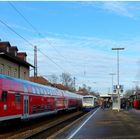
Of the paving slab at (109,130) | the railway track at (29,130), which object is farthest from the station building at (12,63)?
the paving slab at (109,130)

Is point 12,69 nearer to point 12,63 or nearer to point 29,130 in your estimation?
point 12,63

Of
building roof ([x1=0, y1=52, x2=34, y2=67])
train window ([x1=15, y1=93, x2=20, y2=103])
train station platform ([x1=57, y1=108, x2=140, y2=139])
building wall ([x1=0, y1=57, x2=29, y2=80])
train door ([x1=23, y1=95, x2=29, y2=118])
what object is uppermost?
building roof ([x1=0, y1=52, x2=34, y2=67])

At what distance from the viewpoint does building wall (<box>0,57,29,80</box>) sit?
184 feet

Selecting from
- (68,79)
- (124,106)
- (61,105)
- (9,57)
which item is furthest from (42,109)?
(68,79)

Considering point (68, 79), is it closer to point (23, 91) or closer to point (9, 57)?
point (9, 57)

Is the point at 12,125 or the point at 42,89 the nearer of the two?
the point at 12,125

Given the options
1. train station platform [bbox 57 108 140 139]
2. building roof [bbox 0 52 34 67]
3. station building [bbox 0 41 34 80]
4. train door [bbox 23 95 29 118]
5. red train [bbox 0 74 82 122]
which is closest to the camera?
train station platform [bbox 57 108 140 139]

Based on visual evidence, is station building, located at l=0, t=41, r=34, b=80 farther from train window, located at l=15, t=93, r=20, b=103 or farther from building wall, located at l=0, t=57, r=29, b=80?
train window, located at l=15, t=93, r=20, b=103

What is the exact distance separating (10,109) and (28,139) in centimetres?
503

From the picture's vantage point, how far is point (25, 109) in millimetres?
28625

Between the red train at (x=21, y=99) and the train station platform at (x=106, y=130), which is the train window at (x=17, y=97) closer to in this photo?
the red train at (x=21, y=99)

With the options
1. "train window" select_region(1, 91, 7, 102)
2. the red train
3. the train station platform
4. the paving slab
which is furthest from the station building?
→ "train window" select_region(1, 91, 7, 102)

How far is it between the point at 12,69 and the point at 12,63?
2.83ft

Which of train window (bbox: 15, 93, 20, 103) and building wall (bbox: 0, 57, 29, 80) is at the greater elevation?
building wall (bbox: 0, 57, 29, 80)
